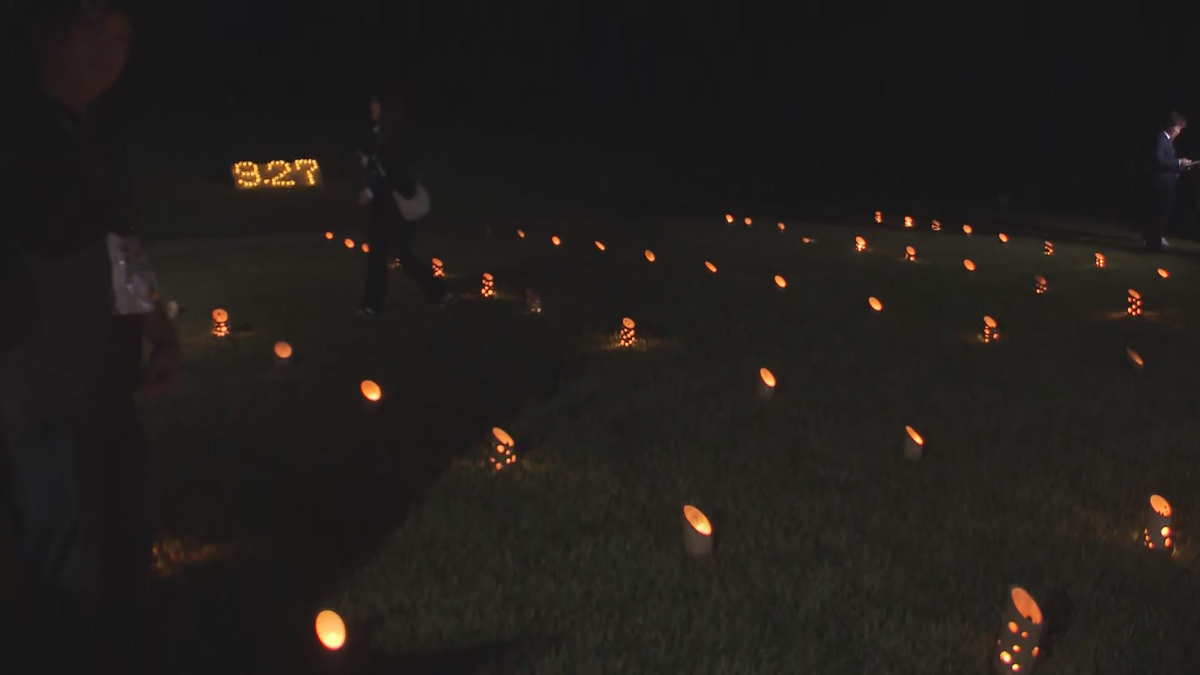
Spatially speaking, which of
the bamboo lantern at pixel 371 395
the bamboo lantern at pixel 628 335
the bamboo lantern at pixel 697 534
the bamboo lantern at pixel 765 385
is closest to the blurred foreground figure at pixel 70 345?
the bamboo lantern at pixel 697 534

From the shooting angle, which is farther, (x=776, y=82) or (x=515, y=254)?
(x=776, y=82)

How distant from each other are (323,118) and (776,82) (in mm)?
14135

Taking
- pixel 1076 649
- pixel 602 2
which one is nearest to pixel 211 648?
pixel 1076 649

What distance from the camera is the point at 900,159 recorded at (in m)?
33.9

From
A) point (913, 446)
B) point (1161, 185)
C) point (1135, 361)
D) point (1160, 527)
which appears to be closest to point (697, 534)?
point (913, 446)

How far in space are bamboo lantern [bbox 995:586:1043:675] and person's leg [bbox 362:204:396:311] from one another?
7359mm

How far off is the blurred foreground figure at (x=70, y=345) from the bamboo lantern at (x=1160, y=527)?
4123 mm

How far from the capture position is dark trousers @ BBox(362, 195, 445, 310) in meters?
10.2

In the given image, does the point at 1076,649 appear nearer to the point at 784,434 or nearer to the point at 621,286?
the point at 784,434

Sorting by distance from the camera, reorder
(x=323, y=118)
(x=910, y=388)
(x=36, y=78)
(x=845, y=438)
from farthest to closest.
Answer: (x=323, y=118)
(x=910, y=388)
(x=845, y=438)
(x=36, y=78)

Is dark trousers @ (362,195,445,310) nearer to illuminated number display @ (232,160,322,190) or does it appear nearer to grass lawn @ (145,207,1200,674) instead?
grass lawn @ (145,207,1200,674)

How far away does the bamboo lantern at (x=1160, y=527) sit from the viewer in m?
5.09

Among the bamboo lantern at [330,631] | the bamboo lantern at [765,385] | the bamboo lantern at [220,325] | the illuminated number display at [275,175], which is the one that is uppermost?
the bamboo lantern at [330,631]

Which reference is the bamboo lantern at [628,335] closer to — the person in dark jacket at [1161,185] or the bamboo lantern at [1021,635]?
the bamboo lantern at [1021,635]
